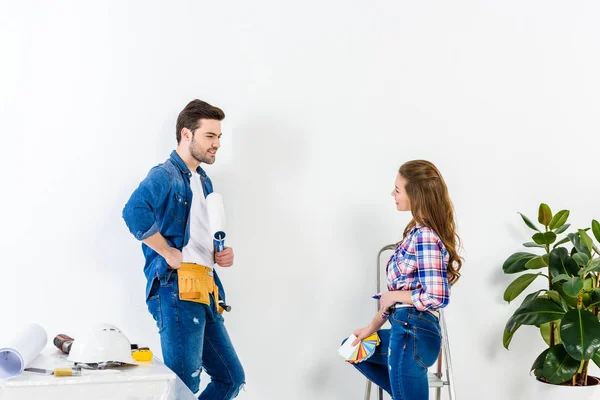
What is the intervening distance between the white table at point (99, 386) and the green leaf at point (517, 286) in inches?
80.1

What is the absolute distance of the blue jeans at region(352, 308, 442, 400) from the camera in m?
2.48

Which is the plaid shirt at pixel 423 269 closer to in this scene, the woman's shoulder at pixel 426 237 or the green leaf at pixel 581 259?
the woman's shoulder at pixel 426 237

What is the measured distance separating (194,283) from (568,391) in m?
1.95

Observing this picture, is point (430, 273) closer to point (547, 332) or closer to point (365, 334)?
point (365, 334)

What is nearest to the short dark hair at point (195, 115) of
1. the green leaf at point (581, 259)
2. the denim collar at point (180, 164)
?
the denim collar at point (180, 164)

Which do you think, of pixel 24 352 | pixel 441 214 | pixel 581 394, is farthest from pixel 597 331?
pixel 24 352

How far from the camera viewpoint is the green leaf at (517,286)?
3.40 meters

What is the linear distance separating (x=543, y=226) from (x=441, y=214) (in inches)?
48.3

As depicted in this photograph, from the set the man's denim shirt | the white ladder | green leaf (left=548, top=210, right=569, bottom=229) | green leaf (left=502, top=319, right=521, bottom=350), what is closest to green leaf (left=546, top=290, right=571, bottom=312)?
green leaf (left=502, top=319, right=521, bottom=350)

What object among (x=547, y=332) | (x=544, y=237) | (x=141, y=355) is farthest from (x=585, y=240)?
(x=141, y=355)

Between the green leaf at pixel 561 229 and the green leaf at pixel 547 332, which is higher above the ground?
the green leaf at pixel 561 229

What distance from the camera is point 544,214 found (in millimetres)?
3395

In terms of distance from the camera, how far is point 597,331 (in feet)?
9.82

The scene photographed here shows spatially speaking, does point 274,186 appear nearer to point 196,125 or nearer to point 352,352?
point 196,125
